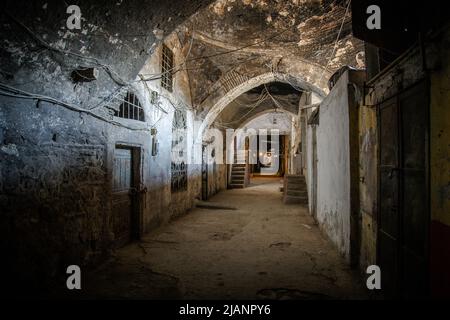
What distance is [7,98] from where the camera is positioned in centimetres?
317

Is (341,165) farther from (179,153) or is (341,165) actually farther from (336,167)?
(179,153)

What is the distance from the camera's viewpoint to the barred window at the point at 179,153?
8495 mm

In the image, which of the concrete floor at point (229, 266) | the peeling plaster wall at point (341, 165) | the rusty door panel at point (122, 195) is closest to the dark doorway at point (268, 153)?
the concrete floor at point (229, 266)

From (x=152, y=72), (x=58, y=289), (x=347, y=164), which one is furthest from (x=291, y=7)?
(x=58, y=289)

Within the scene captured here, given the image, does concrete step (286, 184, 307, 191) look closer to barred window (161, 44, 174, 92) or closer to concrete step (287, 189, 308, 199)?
concrete step (287, 189, 308, 199)

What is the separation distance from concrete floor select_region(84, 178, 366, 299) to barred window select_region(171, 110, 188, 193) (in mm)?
1674

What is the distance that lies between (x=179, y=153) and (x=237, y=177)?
8531mm

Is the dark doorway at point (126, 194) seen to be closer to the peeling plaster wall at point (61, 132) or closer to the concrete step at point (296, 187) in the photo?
the peeling plaster wall at point (61, 132)

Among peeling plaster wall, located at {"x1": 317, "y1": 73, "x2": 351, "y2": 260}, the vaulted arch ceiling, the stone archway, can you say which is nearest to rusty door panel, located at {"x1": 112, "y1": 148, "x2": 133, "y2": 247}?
the vaulted arch ceiling

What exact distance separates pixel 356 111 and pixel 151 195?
15.5ft

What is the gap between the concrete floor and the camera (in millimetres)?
3623

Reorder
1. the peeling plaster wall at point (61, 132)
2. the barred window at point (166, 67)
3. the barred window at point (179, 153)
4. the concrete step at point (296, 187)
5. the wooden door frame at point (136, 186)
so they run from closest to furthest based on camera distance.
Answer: the peeling plaster wall at point (61, 132)
the wooden door frame at point (136, 186)
the barred window at point (166, 67)
the barred window at point (179, 153)
the concrete step at point (296, 187)

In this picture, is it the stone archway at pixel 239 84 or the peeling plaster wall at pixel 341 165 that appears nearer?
the peeling plaster wall at pixel 341 165

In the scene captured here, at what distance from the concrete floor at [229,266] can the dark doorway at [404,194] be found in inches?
30.8
